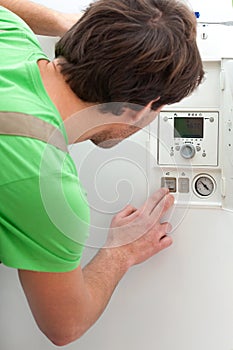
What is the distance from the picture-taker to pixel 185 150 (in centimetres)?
101

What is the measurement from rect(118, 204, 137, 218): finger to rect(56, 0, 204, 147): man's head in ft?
0.86

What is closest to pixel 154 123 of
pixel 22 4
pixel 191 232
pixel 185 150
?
pixel 185 150

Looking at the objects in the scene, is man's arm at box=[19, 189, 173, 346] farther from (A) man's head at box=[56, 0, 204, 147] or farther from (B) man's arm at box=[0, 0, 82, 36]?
(B) man's arm at box=[0, 0, 82, 36]

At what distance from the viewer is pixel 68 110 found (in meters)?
0.81

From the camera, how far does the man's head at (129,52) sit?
0.76 metres

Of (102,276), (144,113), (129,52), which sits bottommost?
(102,276)

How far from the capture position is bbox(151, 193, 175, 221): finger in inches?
39.8

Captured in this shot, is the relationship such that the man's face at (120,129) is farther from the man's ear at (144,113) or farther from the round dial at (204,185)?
the round dial at (204,185)

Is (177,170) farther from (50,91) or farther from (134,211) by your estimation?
(50,91)

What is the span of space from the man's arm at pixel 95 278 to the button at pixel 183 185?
3 cm

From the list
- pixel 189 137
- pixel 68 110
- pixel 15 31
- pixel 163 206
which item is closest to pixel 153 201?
pixel 163 206

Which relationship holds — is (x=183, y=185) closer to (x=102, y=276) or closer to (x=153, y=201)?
(x=153, y=201)

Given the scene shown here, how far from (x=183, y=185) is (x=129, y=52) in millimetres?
359

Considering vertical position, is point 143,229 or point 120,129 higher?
point 120,129
